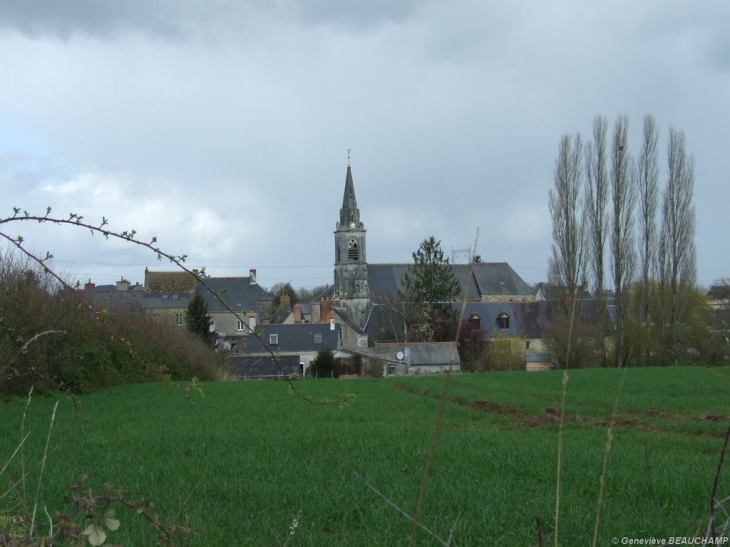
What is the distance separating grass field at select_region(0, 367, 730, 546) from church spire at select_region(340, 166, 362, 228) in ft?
229

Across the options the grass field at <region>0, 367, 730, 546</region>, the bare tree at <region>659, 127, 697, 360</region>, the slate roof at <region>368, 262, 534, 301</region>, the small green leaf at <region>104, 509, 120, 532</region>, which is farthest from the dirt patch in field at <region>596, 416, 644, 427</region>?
the slate roof at <region>368, 262, 534, 301</region>

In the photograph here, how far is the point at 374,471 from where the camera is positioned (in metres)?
7.26

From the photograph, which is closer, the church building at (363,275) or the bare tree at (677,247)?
the bare tree at (677,247)

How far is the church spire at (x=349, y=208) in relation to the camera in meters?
85.4

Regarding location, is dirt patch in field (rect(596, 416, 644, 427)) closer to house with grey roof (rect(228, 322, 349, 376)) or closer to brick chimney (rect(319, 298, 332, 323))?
house with grey roof (rect(228, 322, 349, 376))

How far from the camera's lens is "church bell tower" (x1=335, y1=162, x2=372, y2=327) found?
3265 inches

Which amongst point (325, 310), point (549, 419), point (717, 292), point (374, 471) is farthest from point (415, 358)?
point (374, 471)

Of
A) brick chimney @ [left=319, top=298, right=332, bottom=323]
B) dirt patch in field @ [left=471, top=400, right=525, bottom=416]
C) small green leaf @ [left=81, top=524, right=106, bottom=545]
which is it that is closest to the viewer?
small green leaf @ [left=81, top=524, right=106, bottom=545]

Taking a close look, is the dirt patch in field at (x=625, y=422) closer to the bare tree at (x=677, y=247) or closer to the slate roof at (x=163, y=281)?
the bare tree at (x=677, y=247)

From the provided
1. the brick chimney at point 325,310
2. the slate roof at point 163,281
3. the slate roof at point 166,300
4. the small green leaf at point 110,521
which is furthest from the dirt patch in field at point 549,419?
the slate roof at point 163,281

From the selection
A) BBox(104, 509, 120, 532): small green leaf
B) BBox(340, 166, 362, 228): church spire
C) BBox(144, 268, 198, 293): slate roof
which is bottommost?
BBox(104, 509, 120, 532): small green leaf

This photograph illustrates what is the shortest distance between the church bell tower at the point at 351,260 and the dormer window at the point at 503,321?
69.4 ft

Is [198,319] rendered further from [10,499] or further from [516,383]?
[10,499]

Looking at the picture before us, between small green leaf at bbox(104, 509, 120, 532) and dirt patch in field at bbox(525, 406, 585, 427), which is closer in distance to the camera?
small green leaf at bbox(104, 509, 120, 532)
